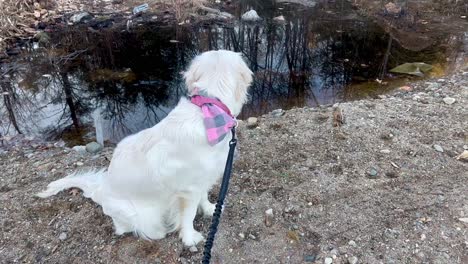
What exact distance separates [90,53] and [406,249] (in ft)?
26.8

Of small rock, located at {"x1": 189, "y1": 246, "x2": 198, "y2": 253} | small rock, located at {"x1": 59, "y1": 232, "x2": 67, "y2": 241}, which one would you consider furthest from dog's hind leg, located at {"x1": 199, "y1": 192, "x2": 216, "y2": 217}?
small rock, located at {"x1": 59, "y1": 232, "x2": 67, "y2": 241}

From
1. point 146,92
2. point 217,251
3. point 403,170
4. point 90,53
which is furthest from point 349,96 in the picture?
point 90,53

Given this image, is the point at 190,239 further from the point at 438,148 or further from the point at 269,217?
the point at 438,148

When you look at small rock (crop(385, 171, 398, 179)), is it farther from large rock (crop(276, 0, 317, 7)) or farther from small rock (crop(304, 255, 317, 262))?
large rock (crop(276, 0, 317, 7))

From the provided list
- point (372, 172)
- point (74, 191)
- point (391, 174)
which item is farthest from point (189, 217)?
point (391, 174)

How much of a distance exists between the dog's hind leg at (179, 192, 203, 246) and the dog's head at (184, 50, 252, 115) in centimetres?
86

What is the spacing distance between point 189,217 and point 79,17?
9754mm

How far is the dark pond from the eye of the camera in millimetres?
6714

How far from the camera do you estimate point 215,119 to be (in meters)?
2.73

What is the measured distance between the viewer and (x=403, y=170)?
168 inches

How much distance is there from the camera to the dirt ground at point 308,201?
3.34 metres

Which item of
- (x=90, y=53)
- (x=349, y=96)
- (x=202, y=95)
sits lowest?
(x=349, y=96)

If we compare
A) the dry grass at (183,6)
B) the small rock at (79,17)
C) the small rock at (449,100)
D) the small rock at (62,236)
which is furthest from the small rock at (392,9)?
the small rock at (62,236)

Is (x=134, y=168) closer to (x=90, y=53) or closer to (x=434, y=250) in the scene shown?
(x=434, y=250)
